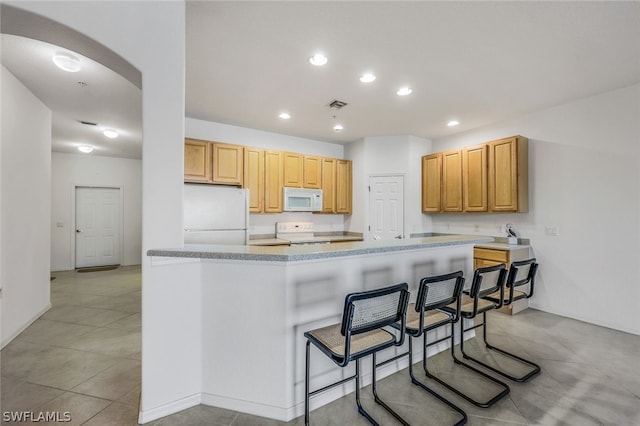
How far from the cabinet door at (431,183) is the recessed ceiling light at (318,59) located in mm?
3140

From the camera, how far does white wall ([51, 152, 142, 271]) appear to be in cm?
640

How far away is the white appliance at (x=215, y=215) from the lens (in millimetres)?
3564

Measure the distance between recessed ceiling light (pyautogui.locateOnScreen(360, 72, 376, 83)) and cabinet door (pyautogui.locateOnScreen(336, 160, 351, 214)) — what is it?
2.47m

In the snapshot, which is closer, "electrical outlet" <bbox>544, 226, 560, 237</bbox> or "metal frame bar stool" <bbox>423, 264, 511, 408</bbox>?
"metal frame bar stool" <bbox>423, 264, 511, 408</bbox>

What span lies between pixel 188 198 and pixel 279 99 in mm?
1685

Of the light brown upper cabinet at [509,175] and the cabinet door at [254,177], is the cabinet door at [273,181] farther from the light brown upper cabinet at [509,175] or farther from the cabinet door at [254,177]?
the light brown upper cabinet at [509,175]

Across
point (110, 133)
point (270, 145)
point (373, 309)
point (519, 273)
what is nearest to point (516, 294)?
point (519, 273)

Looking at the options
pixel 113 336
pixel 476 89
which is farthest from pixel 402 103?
pixel 113 336

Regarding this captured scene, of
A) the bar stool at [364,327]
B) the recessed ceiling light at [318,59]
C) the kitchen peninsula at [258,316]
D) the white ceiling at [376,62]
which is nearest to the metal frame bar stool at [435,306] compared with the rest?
the bar stool at [364,327]

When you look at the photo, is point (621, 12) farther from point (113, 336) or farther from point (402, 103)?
point (113, 336)

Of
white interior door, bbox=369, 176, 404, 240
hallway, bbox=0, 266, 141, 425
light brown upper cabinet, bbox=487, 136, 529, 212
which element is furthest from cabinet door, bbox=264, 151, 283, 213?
light brown upper cabinet, bbox=487, 136, 529, 212

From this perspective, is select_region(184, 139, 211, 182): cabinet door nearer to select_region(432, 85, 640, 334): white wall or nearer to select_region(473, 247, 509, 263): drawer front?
select_region(473, 247, 509, 263): drawer front

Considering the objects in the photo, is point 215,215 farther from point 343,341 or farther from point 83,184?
point 83,184

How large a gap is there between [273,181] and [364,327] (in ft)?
11.8
